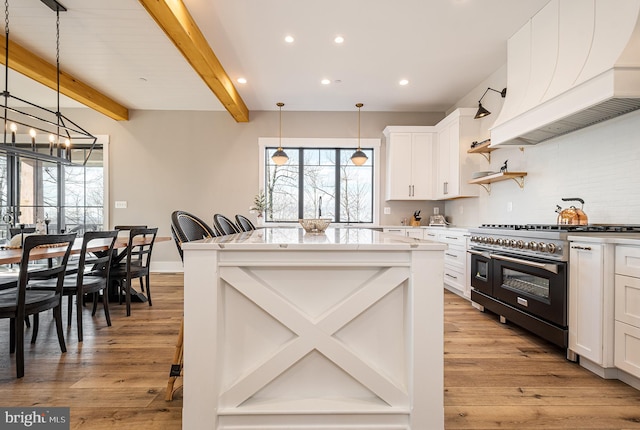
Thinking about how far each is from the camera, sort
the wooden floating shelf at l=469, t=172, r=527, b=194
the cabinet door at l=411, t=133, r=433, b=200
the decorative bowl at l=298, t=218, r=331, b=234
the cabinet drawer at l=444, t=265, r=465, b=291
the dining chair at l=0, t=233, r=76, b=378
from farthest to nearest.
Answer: the cabinet door at l=411, t=133, r=433, b=200
the cabinet drawer at l=444, t=265, r=465, b=291
the wooden floating shelf at l=469, t=172, r=527, b=194
the decorative bowl at l=298, t=218, r=331, b=234
the dining chair at l=0, t=233, r=76, b=378

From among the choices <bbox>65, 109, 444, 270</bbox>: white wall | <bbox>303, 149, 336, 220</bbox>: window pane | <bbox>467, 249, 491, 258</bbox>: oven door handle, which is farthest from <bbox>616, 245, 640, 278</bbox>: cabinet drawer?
<bbox>303, 149, 336, 220</bbox>: window pane

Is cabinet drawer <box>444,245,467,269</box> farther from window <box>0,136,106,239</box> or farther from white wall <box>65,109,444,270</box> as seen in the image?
window <box>0,136,106,239</box>

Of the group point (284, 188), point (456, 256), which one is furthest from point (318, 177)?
point (456, 256)

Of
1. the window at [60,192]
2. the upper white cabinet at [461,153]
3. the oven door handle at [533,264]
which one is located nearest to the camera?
the oven door handle at [533,264]

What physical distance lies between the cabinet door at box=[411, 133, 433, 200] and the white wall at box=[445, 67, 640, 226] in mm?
1022

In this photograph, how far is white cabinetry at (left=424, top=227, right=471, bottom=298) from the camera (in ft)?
12.3

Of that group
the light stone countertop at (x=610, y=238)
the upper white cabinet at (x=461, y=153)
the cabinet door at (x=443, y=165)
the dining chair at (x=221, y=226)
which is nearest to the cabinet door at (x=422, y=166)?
the cabinet door at (x=443, y=165)

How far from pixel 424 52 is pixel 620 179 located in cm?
227

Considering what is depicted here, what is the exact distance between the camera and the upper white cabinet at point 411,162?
5.30 metres

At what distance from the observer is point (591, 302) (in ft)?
6.54

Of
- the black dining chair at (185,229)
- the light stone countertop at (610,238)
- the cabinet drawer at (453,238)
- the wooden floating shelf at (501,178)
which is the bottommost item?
the cabinet drawer at (453,238)

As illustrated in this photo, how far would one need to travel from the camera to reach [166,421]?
1513 millimetres

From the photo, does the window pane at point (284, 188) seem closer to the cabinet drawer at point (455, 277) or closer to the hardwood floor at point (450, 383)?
→ the cabinet drawer at point (455, 277)

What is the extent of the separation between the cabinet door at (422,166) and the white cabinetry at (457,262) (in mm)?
1074
